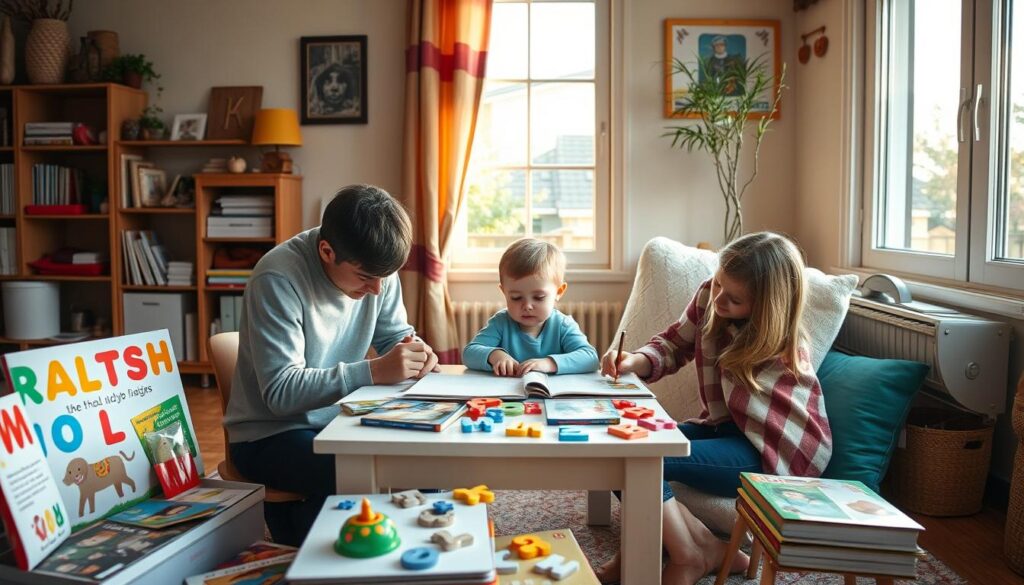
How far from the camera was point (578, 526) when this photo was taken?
96.0 inches

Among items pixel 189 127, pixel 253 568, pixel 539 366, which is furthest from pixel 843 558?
pixel 189 127

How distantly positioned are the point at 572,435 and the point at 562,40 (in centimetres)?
316

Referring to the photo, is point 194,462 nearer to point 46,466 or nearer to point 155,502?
point 155,502

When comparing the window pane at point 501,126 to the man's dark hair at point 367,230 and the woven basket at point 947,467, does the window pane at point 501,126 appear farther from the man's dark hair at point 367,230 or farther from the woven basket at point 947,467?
the man's dark hair at point 367,230

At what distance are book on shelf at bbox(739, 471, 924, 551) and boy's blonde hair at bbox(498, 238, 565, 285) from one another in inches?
27.8

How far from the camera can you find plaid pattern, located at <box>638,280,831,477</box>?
1.88m

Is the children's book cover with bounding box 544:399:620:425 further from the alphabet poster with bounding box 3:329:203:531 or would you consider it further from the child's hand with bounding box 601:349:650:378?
the alphabet poster with bounding box 3:329:203:531

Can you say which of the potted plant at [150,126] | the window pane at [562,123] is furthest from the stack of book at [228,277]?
the window pane at [562,123]

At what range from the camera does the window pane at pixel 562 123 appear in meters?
4.13

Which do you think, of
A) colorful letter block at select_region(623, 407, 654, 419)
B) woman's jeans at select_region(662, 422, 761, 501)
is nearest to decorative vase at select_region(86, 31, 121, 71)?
woman's jeans at select_region(662, 422, 761, 501)

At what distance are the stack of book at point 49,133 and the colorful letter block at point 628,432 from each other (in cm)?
383

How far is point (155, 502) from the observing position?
154 centimetres

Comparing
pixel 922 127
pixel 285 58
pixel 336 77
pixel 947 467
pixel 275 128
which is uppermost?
pixel 285 58

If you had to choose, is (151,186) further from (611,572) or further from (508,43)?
(611,572)
